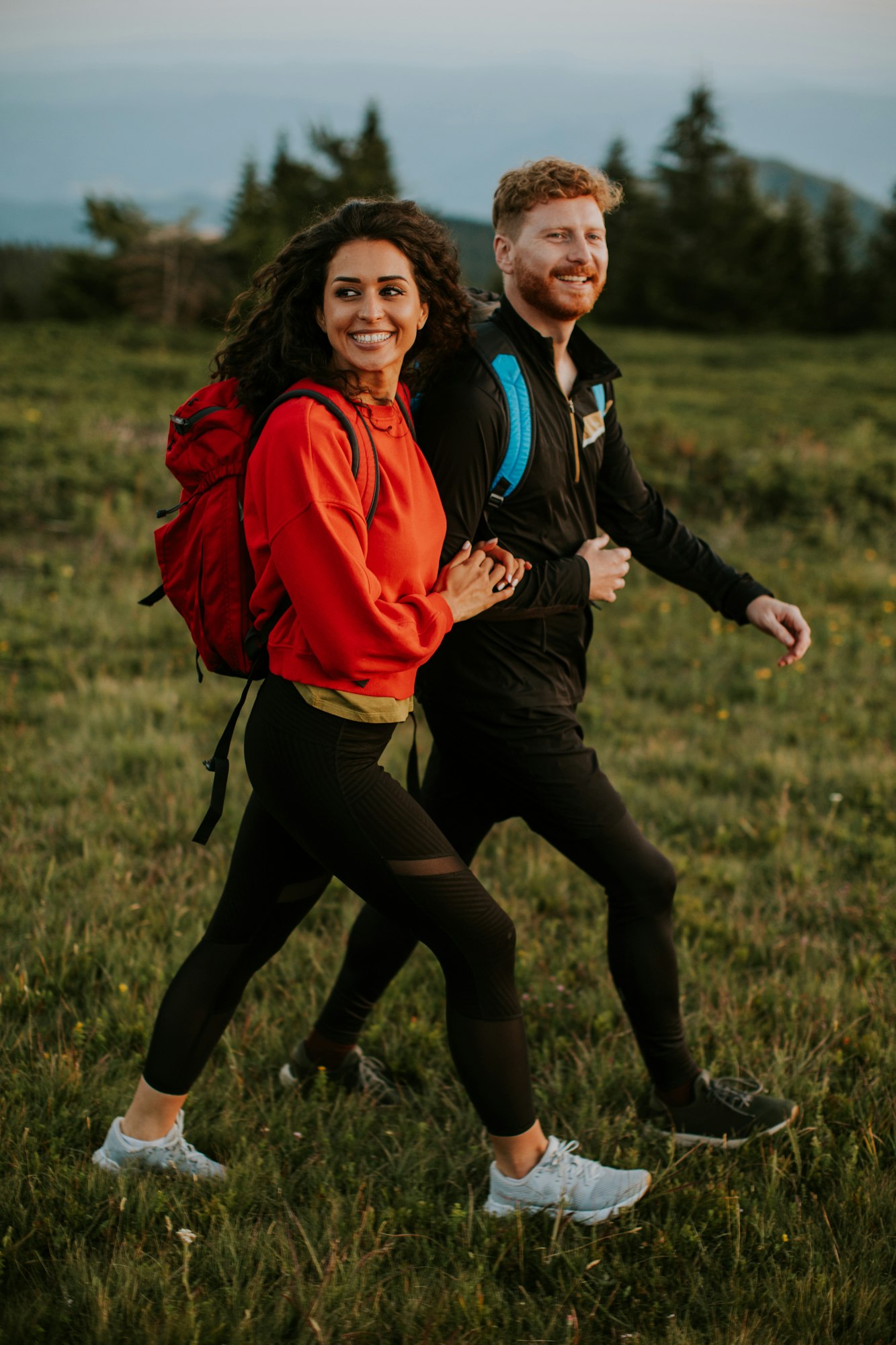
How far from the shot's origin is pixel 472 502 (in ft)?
8.04

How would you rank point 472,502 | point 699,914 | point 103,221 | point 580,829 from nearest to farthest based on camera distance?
1. point 472,502
2. point 580,829
3. point 699,914
4. point 103,221

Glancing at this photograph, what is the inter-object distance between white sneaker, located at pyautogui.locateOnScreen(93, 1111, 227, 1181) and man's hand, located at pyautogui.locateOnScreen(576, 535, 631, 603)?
1.76 meters

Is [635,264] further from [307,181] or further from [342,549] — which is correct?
[342,549]

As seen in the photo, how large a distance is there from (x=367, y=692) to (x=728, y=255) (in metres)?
55.4

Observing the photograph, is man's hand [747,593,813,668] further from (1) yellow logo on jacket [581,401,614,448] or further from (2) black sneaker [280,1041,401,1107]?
(2) black sneaker [280,1041,401,1107]

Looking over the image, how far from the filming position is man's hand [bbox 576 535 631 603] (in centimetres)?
263

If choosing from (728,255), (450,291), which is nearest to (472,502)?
(450,291)

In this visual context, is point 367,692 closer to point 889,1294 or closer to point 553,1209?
point 553,1209

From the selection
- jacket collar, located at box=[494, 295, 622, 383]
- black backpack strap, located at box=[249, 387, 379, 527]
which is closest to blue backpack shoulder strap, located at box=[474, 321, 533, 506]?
jacket collar, located at box=[494, 295, 622, 383]

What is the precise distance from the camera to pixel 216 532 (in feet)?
7.29

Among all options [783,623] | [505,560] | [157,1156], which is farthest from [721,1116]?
[505,560]

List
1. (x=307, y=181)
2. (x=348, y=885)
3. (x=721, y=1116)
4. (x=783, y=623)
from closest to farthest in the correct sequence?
(x=348, y=885)
(x=721, y=1116)
(x=783, y=623)
(x=307, y=181)

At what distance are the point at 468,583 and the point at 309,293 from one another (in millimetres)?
757

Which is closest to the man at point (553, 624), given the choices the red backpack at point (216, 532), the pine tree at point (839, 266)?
the red backpack at point (216, 532)
